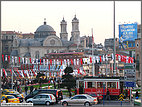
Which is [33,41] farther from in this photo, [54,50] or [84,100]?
[84,100]

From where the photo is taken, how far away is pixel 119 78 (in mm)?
40469

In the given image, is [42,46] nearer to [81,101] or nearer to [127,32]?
[127,32]

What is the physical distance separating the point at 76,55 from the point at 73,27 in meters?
42.2

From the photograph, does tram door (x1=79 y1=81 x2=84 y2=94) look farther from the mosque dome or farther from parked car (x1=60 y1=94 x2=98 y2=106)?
the mosque dome

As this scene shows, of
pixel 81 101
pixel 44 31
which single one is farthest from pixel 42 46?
pixel 81 101

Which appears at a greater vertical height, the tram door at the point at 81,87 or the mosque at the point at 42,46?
the mosque at the point at 42,46

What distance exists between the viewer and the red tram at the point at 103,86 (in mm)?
40188

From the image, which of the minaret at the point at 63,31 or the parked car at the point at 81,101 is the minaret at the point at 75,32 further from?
the parked car at the point at 81,101

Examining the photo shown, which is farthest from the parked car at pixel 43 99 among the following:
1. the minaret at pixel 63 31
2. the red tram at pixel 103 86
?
the minaret at pixel 63 31

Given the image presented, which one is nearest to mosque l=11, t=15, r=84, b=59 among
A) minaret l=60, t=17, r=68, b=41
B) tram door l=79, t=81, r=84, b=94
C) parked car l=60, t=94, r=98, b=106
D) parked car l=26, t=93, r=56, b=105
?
minaret l=60, t=17, r=68, b=41

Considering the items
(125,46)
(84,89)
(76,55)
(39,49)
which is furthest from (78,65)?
(84,89)

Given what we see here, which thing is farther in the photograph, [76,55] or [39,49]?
[39,49]

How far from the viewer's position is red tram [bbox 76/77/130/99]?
40188mm

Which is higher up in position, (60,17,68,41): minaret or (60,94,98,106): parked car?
(60,17,68,41): minaret
